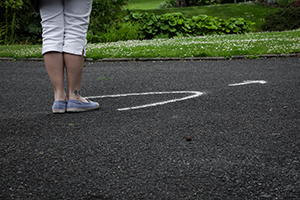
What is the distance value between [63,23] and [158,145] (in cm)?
167

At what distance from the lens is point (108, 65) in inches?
269

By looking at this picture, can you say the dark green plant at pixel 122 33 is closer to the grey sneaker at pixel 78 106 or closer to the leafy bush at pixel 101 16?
the leafy bush at pixel 101 16

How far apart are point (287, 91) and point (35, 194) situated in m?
3.49

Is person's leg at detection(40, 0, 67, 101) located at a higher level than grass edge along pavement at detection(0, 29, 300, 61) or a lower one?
higher

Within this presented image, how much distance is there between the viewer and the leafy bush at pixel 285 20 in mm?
14602

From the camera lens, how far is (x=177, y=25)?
13555 mm

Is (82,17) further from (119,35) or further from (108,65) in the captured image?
(119,35)

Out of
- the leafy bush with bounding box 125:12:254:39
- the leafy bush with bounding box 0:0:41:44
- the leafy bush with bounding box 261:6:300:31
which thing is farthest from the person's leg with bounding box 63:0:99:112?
the leafy bush with bounding box 261:6:300:31

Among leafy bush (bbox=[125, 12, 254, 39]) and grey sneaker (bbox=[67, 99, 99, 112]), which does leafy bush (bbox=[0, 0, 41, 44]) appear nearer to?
leafy bush (bbox=[125, 12, 254, 39])

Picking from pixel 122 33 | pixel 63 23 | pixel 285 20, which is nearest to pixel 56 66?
pixel 63 23

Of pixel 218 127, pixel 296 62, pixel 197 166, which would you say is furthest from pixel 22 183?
pixel 296 62

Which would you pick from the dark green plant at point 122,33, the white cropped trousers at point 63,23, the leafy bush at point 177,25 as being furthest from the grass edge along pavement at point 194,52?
the leafy bush at point 177,25

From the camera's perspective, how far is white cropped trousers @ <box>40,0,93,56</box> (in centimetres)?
319

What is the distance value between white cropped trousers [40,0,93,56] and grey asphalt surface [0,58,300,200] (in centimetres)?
72
